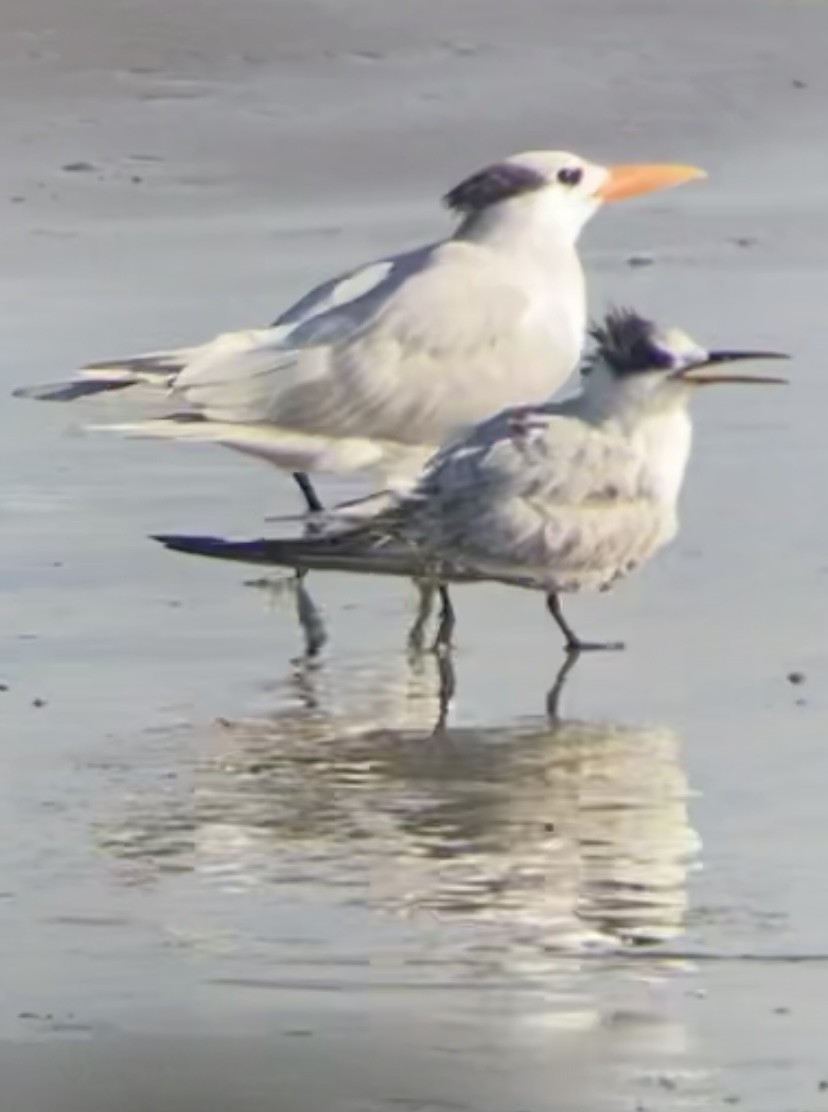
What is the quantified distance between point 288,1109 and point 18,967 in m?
0.84

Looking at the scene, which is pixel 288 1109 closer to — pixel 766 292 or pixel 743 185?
pixel 766 292

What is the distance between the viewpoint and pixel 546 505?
814cm

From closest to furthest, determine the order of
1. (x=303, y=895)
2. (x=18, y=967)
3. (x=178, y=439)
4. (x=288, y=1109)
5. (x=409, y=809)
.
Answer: (x=288, y=1109) → (x=18, y=967) → (x=303, y=895) → (x=409, y=809) → (x=178, y=439)

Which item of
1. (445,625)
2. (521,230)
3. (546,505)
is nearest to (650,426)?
(546,505)

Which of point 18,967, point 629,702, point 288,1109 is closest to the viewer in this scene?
point 288,1109

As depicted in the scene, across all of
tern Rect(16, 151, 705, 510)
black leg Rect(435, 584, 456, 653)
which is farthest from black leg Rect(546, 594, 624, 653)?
tern Rect(16, 151, 705, 510)

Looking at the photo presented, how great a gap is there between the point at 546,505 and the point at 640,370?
1.17 ft

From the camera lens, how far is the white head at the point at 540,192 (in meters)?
9.80

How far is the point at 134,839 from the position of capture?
6.91m

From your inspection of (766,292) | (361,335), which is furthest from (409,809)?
(766,292)

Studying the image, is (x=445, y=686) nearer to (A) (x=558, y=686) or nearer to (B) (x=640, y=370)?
(A) (x=558, y=686)

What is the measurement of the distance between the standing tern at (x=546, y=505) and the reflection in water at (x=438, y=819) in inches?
11.0

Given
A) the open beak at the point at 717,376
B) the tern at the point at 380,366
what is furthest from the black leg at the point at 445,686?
the tern at the point at 380,366

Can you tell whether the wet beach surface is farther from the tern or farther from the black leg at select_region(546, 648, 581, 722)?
the tern
